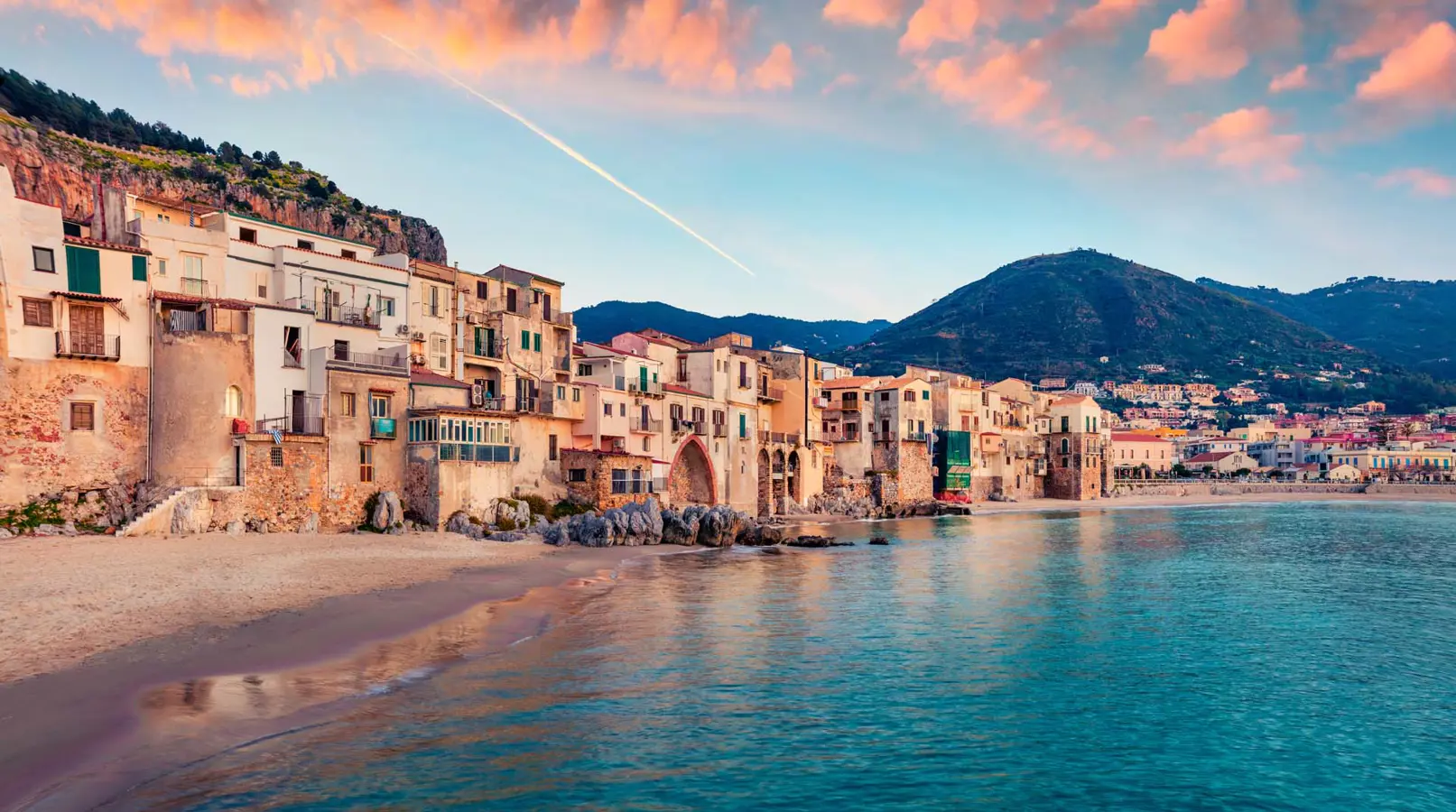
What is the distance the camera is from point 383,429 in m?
46.5

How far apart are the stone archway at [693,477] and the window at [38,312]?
41532mm

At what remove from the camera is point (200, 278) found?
42.5m

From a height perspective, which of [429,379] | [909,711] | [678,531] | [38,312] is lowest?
[678,531]

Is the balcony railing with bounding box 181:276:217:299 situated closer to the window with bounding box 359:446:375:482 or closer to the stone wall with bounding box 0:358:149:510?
the stone wall with bounding box 0:358:149:510

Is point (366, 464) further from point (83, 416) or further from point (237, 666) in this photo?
point (237, 666)

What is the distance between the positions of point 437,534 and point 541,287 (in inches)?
840

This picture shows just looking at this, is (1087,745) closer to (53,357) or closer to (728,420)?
(53,357)

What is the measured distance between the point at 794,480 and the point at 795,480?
0.11 m

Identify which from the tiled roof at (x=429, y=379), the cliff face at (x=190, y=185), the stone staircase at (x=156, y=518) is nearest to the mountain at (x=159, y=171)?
the cliff face at (x=190, y=185)

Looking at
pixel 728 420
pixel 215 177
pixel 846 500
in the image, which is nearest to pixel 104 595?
pixel 728 420

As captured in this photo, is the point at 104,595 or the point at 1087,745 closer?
the point at 1087,745

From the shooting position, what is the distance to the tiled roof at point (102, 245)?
37.7 meters

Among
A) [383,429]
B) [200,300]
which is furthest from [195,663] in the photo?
[383,429]

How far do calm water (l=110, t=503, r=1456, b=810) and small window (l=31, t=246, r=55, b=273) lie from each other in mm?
24510
